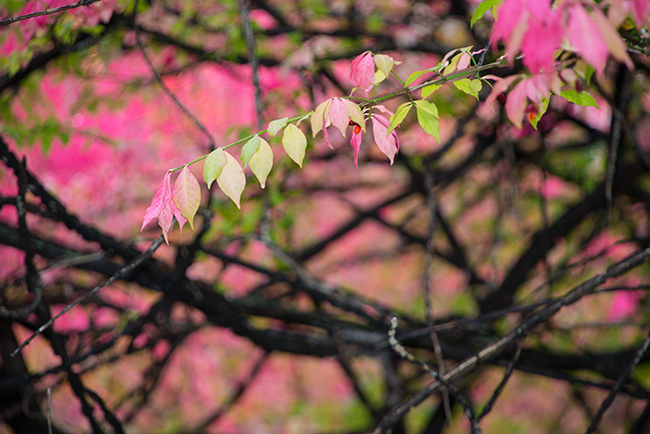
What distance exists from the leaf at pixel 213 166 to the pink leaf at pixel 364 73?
0.91 feet

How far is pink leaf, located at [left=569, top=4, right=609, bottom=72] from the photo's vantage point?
55cm

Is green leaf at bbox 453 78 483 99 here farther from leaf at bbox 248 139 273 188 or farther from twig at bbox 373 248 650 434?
twig at bbox 373 248 650 434

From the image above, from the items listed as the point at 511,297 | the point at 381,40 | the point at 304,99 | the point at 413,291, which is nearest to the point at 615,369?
the point at 511,297

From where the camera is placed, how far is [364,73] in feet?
2.94

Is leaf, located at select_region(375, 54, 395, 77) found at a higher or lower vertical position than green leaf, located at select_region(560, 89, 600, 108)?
higher

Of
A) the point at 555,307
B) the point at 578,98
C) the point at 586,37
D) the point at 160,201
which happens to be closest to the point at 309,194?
the point at 555,307

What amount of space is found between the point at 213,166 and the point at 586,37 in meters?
0.57

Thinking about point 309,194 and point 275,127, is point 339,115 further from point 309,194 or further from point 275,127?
point 309,194

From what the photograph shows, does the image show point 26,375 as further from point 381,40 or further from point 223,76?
point 223,76

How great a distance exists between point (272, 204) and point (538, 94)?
5.28 ft

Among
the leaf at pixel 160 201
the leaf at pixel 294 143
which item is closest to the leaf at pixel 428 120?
the leaf at pixel 294 143

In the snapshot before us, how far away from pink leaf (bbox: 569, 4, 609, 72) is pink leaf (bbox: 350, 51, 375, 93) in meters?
0.38

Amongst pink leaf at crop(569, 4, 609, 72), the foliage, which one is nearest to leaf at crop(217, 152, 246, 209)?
the foliage

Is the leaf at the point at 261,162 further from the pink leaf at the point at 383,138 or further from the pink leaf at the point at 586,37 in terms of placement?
the pink leaf at the point at 586,37
